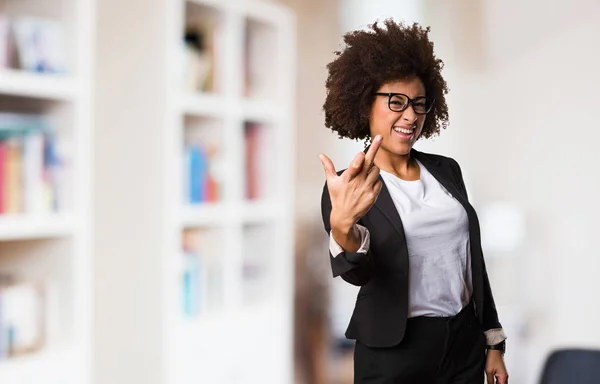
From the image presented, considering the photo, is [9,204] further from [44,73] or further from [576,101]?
[576,101]

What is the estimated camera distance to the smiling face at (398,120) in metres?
0.29

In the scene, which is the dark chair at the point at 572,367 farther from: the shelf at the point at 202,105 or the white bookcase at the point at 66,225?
the shelf at the point at 202,105

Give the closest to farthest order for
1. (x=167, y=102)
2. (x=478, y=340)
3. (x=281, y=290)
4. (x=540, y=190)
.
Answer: (x=478, y=340), (x=167, y=102), (x=281, y=290), (x=540, y=190)

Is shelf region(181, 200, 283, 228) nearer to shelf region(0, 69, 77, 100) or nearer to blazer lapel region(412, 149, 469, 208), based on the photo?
shelf region(0, 69, 77, 100)

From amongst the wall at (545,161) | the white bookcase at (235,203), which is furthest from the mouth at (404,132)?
the wall at (545,161)

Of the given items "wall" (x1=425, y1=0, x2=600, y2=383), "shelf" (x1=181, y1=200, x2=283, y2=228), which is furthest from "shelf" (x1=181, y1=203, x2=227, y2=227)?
"wall" (x1=425, y1=0, x2=600, y2=383)

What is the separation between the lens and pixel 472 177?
447 cm

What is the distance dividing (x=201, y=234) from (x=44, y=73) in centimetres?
92

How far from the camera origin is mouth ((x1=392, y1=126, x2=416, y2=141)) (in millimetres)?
286

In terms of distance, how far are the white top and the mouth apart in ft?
0.10

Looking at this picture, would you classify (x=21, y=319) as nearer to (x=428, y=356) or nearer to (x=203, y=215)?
(x=203, y=215)

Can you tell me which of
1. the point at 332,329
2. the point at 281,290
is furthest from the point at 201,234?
the point at 332,329

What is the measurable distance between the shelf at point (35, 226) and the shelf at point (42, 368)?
12.6 inches

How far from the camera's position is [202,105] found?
8.23 ft
